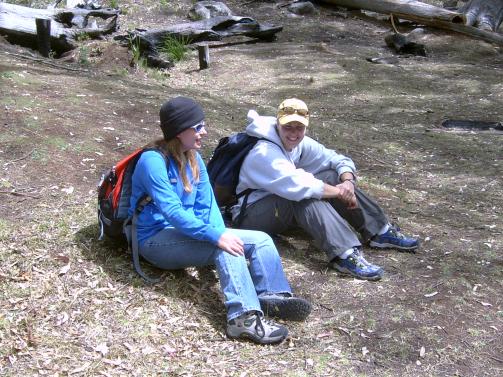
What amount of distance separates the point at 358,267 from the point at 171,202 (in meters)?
1.34

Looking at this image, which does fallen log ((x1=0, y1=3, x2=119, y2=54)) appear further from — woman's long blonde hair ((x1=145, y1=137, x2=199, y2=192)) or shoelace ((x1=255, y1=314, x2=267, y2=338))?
shoelace ((x1=255, y1=314, x2=267, y2=338))

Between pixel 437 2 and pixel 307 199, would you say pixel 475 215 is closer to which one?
pixel 307 199

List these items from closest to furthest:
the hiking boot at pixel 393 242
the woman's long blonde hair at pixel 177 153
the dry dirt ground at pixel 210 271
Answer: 1. the dry dirt ground at pixel 210 271
2. the woman's long blonde hair at pixel 177 153
3. the hiking boot at pixel 393 242

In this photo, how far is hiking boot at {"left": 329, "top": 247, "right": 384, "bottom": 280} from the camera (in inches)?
166

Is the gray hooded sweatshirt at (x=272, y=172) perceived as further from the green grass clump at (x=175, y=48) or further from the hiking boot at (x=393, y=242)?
the green grass clump at (x=175, y=48)

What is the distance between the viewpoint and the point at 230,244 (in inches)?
143

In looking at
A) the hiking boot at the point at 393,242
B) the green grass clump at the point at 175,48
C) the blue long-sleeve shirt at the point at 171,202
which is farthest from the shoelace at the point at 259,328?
the green grass clump at the point at 175,48

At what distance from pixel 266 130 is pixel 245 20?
31.6 ft

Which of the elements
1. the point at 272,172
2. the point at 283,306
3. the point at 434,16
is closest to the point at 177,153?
the point at 272,172

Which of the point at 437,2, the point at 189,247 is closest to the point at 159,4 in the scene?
the point at 437,2

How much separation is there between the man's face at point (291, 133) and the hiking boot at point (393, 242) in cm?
93

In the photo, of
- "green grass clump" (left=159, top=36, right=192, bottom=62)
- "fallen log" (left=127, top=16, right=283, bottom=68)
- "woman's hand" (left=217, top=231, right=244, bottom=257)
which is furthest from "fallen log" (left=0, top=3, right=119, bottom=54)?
"woman's hand" (left=217, top=231, right=244, bottom=257)

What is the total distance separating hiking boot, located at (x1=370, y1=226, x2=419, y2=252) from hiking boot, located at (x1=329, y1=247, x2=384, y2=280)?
0.40m

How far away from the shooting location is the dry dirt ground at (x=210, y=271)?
3.43 m
